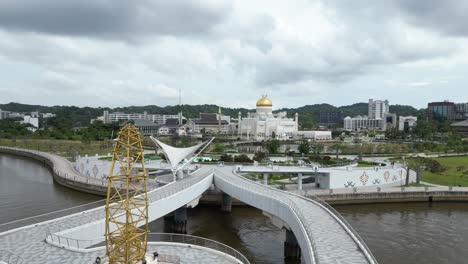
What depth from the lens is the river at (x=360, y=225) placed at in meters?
29.6

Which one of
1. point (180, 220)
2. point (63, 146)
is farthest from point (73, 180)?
point (63, 146)

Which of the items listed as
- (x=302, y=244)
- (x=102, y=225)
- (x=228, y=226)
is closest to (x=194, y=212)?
(x=228, y=226)

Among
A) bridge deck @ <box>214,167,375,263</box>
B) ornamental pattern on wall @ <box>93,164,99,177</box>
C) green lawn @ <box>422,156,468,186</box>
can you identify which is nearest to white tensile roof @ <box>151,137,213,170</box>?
bridge deck @ <box>214,167,375,263</box>

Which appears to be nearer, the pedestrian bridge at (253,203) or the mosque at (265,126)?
the pedestrian bridge at (253,203)

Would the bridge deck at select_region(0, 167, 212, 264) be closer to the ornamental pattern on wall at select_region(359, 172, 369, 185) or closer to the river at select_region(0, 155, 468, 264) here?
the river at select_region(0, 155, 468, 264)

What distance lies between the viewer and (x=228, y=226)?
120ft

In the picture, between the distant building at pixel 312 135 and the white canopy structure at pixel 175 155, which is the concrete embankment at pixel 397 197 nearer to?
the white canopy structure at pixel 175 155

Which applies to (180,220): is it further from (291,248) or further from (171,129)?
(171,129)

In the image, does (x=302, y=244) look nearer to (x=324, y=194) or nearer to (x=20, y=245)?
(x=20, y=245)

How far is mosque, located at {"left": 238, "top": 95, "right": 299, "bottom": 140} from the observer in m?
142

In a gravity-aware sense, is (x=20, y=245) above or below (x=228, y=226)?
above

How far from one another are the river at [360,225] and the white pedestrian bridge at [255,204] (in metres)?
3.48

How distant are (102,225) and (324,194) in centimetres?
2779

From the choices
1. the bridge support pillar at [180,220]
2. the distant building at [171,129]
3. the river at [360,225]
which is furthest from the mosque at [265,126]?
the bridge support pillar at [180,220]
